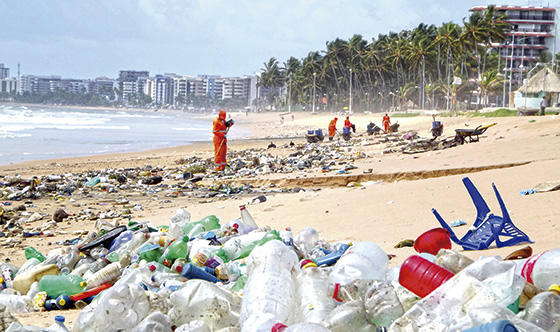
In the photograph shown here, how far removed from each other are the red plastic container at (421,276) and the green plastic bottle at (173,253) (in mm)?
1996

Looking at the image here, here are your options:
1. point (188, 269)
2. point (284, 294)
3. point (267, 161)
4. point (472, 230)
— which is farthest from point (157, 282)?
point (267, 161)

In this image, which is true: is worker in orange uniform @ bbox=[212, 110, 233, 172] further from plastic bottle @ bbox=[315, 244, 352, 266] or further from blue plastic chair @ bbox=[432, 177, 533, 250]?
plastic bottle @ bbox=[315, 244, 352, 266]

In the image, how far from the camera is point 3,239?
733cm

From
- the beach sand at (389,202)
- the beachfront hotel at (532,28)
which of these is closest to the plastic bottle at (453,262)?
the beach sand at (389,202)

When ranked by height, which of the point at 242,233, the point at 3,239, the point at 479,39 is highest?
the point at 479,39

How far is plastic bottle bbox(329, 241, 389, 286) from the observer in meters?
3.71

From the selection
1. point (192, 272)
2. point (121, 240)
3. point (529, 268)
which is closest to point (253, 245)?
point (192, 272)

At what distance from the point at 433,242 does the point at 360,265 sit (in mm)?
875

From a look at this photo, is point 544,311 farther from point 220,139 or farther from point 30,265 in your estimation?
point 220,139

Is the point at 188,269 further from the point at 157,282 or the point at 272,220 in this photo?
the point at 272,220

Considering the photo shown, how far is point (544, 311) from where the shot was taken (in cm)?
283

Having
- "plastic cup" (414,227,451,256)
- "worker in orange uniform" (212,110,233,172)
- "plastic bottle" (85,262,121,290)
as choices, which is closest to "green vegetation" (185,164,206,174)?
"worker in orange uniform" (212,110,233,172)

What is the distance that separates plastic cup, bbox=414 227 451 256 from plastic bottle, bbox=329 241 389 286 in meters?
0.47

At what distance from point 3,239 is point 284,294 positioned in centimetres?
515
